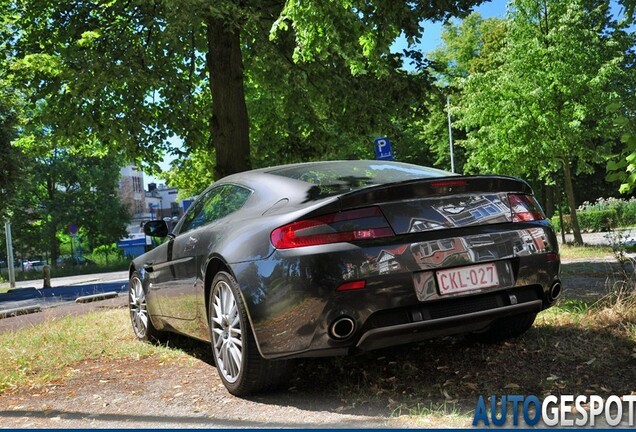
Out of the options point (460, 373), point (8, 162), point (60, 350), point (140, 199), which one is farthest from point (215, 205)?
point (140, 199)

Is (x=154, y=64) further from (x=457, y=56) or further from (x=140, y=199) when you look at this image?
(x=140, y=199)

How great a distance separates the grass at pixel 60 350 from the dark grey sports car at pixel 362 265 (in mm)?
1762

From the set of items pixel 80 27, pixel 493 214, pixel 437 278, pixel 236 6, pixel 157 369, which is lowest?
pixel 157 369

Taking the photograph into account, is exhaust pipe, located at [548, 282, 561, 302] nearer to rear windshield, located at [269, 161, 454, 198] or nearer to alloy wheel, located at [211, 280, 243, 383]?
rear windshield, located at [269, 161, 454, 198]

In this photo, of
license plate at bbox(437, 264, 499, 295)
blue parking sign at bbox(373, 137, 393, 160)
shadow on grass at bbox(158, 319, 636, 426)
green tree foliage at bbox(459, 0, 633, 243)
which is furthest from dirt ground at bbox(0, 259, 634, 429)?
green tree foliage at bbox(459, 0, 633, 243)

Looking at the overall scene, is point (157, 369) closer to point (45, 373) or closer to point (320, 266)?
point (45, 373)

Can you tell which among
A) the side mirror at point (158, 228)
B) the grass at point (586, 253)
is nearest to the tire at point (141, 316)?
the side mirror at point (158, 228)

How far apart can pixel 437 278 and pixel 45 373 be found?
3652 millimetres

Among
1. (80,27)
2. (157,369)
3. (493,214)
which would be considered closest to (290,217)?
(493,214)

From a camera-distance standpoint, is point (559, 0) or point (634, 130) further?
point (559, 0)

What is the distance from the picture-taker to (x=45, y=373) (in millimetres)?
5605

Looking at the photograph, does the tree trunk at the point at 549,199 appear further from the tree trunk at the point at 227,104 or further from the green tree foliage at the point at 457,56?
the tree trunk at the point at 227,104

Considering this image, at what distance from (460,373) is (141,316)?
3.80 m

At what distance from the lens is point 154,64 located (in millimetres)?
12133
